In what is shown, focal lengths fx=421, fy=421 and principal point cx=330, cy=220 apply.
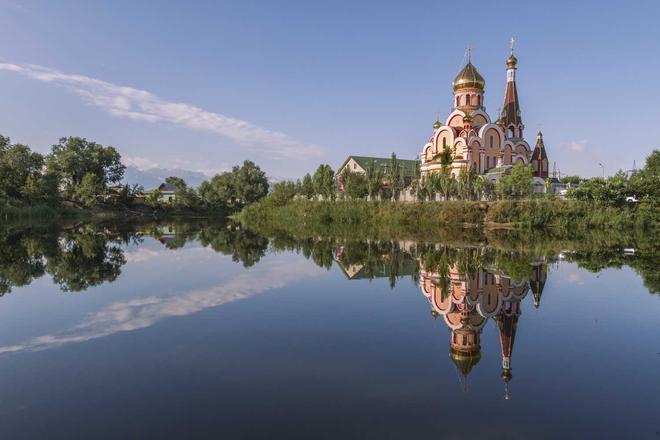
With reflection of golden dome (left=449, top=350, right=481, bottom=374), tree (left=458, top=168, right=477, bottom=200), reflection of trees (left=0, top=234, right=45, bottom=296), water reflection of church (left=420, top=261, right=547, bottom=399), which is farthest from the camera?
tree (left=458, top=168, right=477, bottom=200)

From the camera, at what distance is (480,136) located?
39656mm

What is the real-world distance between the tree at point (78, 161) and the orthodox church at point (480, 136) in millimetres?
43866

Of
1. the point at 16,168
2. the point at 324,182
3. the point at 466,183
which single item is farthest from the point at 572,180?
the point at 16,168

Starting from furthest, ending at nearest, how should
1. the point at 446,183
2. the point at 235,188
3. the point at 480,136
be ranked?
the point at 235,188, the point at 480,136, the point at 446,183

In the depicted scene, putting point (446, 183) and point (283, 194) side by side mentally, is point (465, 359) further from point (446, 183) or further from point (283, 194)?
point (283, 194)

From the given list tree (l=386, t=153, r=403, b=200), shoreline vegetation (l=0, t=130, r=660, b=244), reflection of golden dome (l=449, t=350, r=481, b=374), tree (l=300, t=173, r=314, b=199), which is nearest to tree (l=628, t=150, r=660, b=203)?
shoreline vegetation (l=0, t=130, r=660, b=244)

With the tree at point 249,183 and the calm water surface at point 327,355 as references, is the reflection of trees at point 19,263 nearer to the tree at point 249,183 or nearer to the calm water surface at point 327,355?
the calm water surface at point 327,355

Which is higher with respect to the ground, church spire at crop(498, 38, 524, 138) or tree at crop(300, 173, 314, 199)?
church spire at crop(498, 38, 524, 138)

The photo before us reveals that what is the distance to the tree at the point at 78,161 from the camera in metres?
54.3

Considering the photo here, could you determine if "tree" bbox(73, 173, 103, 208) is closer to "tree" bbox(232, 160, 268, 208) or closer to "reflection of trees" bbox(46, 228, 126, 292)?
"tree" bbox(232, 160, 268, 208)

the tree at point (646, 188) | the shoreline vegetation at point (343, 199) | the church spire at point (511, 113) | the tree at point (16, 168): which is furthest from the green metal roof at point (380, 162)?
the tree at point (16, 168)

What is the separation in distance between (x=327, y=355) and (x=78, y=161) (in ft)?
197

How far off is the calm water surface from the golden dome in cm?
3073

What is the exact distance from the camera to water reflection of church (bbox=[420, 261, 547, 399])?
684 cm
